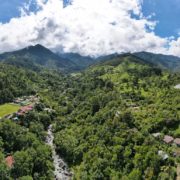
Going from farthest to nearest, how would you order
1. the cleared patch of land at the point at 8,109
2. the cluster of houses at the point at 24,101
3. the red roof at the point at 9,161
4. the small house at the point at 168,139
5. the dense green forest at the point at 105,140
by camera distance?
the cluster of houses at the point at 24,101, the cleared patch of land at the point at 8,109, the small house at the point at 168,139, the red roof at the point at 9,161, the dense green forest at the point at 105,140

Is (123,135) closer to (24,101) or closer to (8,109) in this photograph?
(8,109)

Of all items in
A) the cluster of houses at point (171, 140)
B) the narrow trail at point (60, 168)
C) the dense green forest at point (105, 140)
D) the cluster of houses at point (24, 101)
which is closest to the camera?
the dense green forest at point (105, 140)

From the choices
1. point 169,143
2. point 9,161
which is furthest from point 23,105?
point 169,143

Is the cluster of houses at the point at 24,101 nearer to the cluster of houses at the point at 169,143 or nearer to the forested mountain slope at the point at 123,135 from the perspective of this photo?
the forested mountain slope at the point at 123,135

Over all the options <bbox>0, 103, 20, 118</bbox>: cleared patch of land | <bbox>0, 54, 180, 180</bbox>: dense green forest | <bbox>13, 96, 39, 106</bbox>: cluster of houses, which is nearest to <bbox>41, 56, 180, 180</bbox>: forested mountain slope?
<bbox>0, 54, 180, 180</bbox>: dense green forest

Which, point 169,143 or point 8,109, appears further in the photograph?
point 8,109

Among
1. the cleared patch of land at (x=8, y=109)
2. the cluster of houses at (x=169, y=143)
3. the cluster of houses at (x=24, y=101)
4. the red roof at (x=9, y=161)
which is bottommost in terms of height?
the red roof at (x=9, y=161)

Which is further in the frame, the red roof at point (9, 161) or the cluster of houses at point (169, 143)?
the red roof at point (9, 161)

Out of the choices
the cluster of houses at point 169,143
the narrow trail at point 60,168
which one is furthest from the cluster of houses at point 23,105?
the cluster of houses at point 169,143

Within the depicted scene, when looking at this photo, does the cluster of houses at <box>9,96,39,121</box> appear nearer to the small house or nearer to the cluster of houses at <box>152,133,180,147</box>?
the small house

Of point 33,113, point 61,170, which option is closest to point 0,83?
point 33,113

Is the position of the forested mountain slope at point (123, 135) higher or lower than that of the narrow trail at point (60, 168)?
higher
